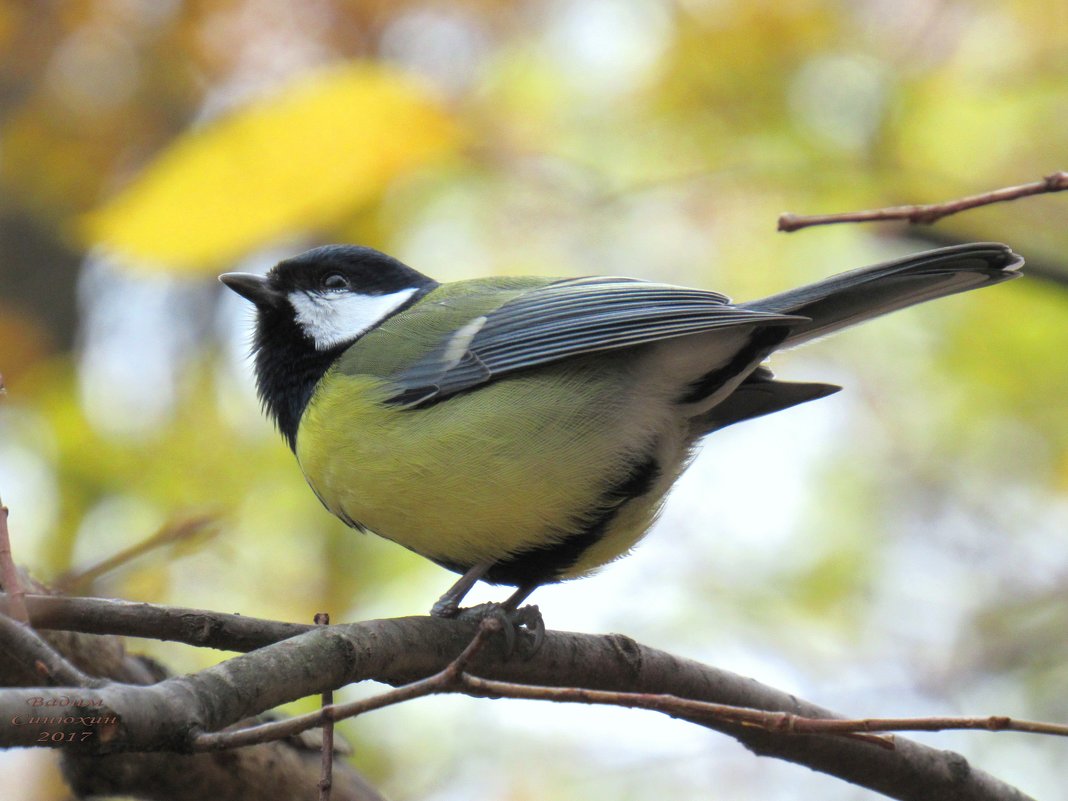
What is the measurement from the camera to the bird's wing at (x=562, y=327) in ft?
9.87

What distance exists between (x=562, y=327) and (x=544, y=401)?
11.5 inches

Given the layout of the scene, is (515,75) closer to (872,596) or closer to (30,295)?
(30,295)

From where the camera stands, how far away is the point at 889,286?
2.89 metres

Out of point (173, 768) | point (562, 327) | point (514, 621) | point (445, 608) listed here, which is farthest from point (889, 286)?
point (173, 768)

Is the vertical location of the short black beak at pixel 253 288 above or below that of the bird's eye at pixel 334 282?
below

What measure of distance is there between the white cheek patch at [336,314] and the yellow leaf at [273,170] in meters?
0.41

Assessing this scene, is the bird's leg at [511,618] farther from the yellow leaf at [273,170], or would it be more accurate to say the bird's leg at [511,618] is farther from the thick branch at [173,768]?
the yellow leaf at [273,170]

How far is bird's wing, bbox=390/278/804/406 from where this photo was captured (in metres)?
3.01

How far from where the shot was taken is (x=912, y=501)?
5.89 meters

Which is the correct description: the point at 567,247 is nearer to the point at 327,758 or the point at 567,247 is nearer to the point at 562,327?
the point at 562,327

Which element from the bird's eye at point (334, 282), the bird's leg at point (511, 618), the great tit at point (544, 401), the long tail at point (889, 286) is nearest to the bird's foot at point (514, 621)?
the bird's leg at point (511, 618)

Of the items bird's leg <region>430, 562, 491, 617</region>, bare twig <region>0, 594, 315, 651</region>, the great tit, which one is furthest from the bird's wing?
bare twig <region>0, 594, 315, 651</region>

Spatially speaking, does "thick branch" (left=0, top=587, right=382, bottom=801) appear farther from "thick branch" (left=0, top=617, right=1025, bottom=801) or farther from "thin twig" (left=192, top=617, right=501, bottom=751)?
"thin twig" (left=192, top=617, right=501, bottom=751)

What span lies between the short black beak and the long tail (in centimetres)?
Result: 156
